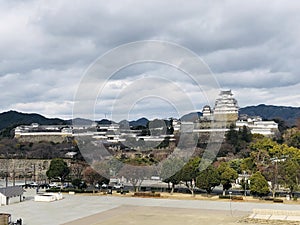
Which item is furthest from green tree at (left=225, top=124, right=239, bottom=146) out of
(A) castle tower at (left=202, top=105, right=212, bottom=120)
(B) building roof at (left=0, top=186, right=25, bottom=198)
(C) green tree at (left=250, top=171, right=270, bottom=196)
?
(B) building roof at (left=0, top=186, right=25, bottom=198)

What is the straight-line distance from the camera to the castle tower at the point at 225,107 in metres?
66.2

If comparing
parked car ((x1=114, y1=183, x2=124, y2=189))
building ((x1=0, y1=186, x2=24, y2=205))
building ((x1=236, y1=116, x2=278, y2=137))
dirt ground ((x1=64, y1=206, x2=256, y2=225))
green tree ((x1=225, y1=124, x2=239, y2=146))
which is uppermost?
building ((x1=236, y1=116, x2=278, y2=137))

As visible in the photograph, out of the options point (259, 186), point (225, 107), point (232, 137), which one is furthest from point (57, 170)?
point (225, 107)

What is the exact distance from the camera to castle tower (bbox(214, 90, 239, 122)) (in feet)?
217

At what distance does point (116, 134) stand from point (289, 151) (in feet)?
95.2

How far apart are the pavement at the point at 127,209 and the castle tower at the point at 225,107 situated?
4230 centimetres

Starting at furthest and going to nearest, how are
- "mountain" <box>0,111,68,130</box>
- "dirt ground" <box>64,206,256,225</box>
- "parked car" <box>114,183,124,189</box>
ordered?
"mountain" <box>0,111,68,130</box> → "parked car" <box>114,183,124,189</box> → "dirt ground" <box>64,206,256,225</box>

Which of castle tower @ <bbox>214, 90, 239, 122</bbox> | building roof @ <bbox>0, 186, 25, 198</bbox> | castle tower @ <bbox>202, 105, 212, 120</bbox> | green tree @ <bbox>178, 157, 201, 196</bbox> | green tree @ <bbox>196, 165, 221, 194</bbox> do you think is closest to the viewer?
building roof @ <bbox>0, 186, 25, 198</bbox>

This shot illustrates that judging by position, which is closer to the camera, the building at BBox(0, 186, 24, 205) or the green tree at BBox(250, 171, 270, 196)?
the building at BBox(0, 186, 24, 205)

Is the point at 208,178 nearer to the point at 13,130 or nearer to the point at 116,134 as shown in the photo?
the point at 116,134

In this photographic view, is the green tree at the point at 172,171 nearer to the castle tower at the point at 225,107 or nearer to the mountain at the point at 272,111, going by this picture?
the castle tower at the point at 225,107

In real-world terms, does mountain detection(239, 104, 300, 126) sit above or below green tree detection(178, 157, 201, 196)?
above

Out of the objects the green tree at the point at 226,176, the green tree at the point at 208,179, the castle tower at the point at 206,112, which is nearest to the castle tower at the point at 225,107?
the castle tower at the point at 206,112

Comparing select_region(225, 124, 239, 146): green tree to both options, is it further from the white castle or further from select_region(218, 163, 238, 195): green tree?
select_region(218, 163, 238, 195): green tree
